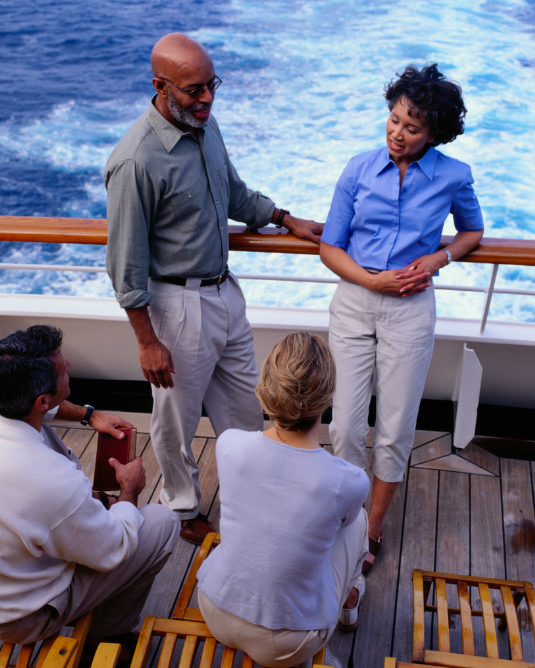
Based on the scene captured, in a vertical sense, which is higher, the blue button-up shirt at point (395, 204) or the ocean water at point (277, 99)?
the blue button-up shirt at point (395, 204)

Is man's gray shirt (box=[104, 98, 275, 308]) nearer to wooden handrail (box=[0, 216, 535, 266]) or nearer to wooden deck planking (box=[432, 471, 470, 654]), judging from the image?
wooden handrail (box=[0, 216, 535, 266])

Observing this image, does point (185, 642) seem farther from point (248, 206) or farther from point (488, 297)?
point (488, 297)

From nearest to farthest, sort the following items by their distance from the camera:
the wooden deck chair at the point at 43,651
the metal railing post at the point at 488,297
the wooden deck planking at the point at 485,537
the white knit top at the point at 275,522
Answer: the white knit top at the point at 275,522 < the wooden deck chair at the point at 43,651 < the wooden deck planking at the point at 485,537 < the metal railing post at the point at 488,297

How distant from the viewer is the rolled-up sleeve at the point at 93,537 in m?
1.03

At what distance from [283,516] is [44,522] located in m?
0.40

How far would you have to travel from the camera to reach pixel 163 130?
133 cm

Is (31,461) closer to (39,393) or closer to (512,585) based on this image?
(39,393)

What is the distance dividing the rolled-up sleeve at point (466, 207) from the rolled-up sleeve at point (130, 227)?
28.9 inches

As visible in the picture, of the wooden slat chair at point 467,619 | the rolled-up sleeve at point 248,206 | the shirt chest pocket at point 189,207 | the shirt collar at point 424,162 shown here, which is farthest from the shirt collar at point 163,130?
the wooden slat chair at point 467,619

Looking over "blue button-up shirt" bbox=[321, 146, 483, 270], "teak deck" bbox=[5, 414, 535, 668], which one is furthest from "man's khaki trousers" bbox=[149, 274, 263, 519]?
"blue button-up shirt" bbox=[321, 146, 483, 270]

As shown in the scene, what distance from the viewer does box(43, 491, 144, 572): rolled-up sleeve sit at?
103 cm

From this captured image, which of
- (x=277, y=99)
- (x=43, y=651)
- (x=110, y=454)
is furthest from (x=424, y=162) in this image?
(x=277, y=99)

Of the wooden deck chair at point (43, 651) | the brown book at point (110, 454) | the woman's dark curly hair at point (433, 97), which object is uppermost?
the woman's dark curly hair at point (433, 97)

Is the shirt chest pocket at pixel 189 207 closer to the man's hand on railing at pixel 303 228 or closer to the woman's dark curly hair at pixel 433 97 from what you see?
the man's hand on railing at pixel 303 228
